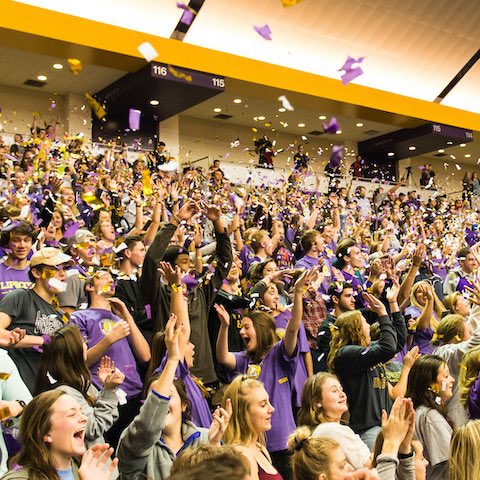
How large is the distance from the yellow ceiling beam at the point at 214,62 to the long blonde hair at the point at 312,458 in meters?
9.84

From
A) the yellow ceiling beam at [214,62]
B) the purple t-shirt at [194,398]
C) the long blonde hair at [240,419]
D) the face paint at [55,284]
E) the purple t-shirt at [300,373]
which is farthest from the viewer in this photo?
the yellow ceiling beam at [214,62]

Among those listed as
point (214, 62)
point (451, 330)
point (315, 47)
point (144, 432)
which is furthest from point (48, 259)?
point (315, 47)

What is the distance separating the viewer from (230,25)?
13609mm

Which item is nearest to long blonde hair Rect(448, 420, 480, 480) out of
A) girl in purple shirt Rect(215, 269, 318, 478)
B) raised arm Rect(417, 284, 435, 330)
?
girl in purple shirt Rect(215, 269, 318, 478)

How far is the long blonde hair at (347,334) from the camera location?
4418 millimetres

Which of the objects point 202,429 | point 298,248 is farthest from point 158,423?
point 298,248

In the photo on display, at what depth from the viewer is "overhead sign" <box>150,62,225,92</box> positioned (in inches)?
490

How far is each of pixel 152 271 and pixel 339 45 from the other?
457 inches

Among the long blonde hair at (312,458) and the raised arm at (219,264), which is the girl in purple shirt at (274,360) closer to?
the raised arm at (219,264)

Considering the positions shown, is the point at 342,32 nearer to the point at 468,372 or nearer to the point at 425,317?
the point at 425,317

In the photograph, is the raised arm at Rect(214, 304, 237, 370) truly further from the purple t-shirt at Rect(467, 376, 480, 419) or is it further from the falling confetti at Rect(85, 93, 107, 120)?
the falling confetti at Rect(85, 93, 107, 120)

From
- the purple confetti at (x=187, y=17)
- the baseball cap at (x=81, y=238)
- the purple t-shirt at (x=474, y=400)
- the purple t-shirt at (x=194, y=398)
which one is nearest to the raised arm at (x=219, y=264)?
the baseball cap at (x=81, y=238)

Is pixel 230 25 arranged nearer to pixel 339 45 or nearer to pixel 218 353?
pixel 339 45

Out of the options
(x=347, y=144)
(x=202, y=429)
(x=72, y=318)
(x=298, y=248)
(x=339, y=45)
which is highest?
(x=339, y=45)
